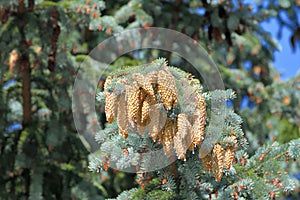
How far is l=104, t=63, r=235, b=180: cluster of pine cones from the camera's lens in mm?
2508

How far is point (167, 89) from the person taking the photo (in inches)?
99.0

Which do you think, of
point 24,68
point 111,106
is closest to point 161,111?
point 111,106

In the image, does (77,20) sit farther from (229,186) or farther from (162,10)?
(229,186)

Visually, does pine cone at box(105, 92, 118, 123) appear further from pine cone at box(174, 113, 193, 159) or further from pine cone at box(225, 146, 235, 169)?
pine cone at box(225, 146, 235, 169)

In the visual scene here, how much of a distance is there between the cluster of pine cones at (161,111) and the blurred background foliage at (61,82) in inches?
64.9

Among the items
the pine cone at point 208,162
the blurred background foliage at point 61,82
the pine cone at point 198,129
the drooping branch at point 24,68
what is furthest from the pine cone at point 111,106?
the drooping branch at point 24,68

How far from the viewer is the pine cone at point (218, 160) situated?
262 centimetres

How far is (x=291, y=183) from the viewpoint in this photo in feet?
9.31

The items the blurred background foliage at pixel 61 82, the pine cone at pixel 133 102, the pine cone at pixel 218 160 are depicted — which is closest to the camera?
the pine cone at pixel 133 102

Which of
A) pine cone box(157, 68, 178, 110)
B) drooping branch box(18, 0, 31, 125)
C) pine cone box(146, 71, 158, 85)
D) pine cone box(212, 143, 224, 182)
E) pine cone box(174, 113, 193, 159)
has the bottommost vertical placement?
pine cone box(212, 143, 224, 182)

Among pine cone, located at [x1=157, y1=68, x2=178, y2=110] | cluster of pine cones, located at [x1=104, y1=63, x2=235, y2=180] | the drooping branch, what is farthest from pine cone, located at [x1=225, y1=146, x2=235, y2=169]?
the drooping branch

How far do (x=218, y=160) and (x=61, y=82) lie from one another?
2.59 meters

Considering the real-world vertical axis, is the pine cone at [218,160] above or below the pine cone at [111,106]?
below

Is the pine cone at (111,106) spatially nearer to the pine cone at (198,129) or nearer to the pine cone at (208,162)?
the pine cone at (198,129)
